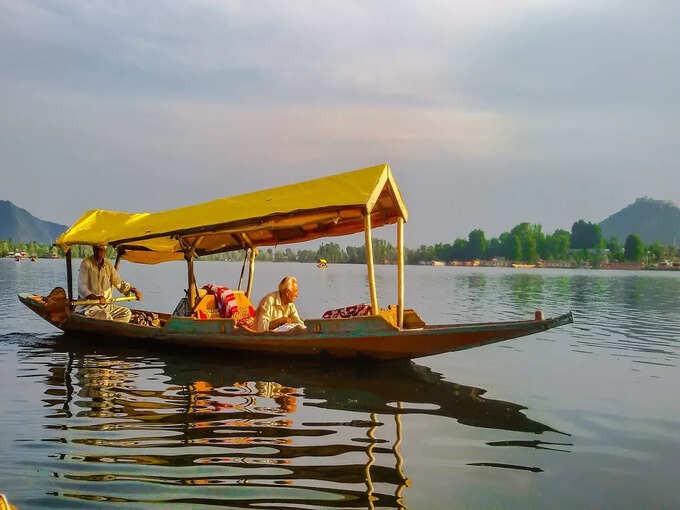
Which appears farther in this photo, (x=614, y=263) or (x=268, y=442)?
(x=614, y=263)

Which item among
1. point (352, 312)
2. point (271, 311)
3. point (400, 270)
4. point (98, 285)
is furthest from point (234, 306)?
point (400, 270)

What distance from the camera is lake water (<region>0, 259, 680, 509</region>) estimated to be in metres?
5.14

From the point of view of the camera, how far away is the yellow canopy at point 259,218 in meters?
9.92

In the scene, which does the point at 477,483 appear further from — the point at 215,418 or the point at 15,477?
the point at 15,477

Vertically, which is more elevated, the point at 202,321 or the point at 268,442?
the point at 202,321

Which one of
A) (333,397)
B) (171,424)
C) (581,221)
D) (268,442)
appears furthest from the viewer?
(581,221)

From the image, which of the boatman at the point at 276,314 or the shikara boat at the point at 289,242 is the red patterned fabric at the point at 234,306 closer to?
the shikara boat at the point at 289,242

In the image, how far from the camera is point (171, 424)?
7.05 metres

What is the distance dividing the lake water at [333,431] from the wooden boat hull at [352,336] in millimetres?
414

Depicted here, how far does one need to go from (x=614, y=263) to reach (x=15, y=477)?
558ft

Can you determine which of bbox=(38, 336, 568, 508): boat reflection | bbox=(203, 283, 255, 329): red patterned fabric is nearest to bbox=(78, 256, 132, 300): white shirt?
bbox=(38, 336, 568, 508): boat reflection

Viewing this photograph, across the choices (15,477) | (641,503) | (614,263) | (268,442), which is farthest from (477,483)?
(614,263)

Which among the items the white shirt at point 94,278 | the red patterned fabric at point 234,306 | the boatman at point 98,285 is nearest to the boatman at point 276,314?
the red patterned fabric at point 234,306

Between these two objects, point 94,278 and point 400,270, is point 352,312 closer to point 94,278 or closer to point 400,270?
point 400,270
